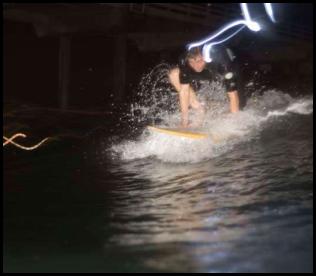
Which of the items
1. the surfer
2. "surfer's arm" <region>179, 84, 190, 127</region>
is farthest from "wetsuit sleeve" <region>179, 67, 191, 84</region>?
"surfer's arm" <region>179, 84, 190, 127</region>

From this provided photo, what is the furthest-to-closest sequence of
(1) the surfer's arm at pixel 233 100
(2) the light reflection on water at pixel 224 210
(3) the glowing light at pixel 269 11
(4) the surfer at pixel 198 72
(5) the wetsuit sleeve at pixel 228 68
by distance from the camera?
(3) the glowing light at pixel 269 11 → (1) the surfer's arm at pixel 233 100 → (5) the wetsuit sleeve at pixel 228 68 → (4) the surfer at pixel 198 72 → (2) the light reflection on water at pixel 224 210

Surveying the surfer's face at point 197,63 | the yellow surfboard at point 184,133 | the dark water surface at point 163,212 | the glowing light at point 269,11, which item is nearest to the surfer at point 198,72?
the surfer's face at point 197,63

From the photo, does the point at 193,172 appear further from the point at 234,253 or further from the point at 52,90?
the point at 52,90

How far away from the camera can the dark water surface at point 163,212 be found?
4.31 meters

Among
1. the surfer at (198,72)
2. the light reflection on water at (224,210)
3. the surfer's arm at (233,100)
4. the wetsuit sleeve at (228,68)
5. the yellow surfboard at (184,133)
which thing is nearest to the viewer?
the light reflection on water at (224,210)

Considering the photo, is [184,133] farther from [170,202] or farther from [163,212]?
[163,212]

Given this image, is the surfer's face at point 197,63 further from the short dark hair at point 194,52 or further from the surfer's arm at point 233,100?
the surfer's arm at point 233,100

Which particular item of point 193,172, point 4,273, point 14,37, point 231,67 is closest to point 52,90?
point 14,37

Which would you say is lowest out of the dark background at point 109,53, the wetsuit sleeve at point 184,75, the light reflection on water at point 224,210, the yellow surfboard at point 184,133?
the light reflection on water at point 224,210

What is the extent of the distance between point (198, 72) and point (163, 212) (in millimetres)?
3729

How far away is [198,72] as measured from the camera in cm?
876

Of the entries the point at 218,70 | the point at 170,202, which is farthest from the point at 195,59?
the point at 170,202

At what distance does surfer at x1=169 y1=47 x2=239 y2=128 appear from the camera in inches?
339

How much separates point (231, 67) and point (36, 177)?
361cm
